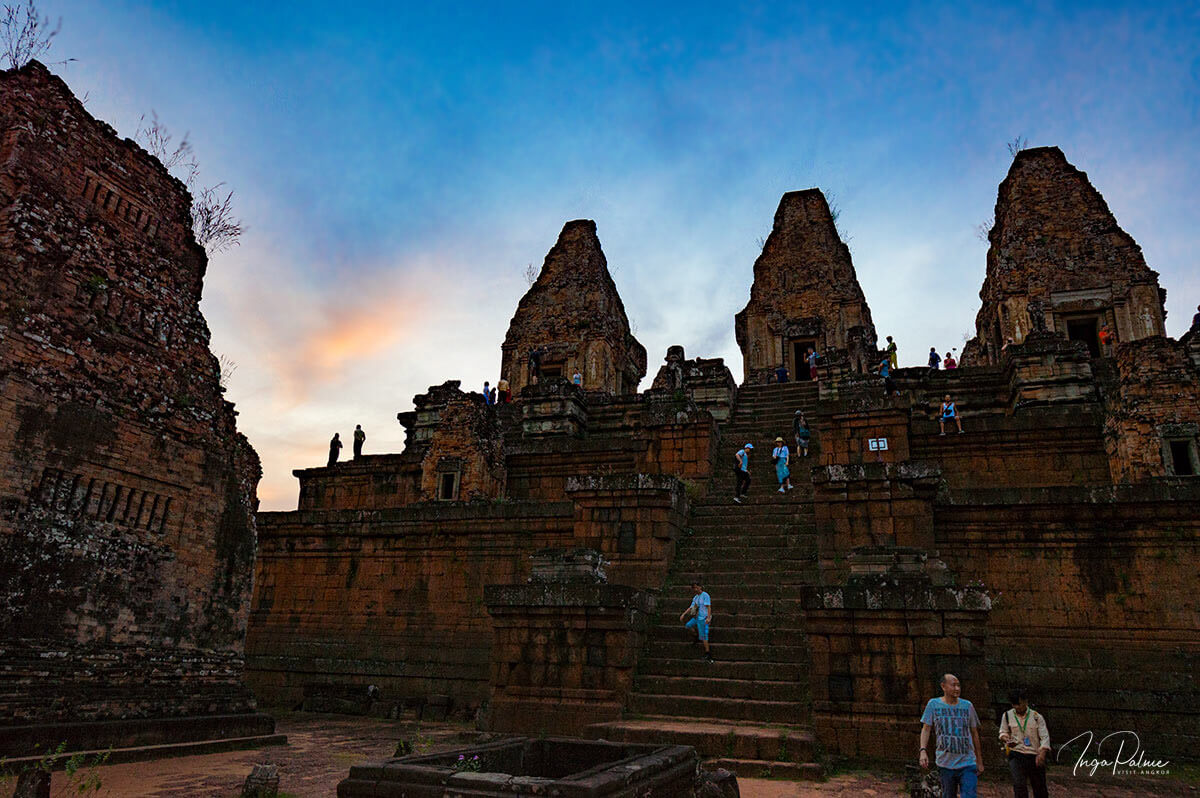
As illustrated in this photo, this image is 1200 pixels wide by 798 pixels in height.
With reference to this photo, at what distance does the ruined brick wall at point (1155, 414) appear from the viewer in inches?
498

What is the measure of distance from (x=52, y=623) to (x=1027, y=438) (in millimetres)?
15356

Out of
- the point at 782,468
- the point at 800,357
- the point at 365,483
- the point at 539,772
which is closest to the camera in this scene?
the point at 539,772

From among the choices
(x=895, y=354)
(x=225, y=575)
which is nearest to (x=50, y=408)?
(x=225, y=575)

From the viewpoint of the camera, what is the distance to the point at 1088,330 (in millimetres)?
23703

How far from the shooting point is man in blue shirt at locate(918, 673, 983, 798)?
514 cm

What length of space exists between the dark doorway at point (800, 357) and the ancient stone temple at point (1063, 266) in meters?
6.62

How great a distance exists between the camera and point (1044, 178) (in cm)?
2497

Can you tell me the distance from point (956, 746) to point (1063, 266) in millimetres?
23473

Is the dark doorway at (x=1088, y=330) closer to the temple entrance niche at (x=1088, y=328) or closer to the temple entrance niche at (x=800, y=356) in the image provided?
the temple entrance niche at (x=1088, y=328)

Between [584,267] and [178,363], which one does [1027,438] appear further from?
[584,267]

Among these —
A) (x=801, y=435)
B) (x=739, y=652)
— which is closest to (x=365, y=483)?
(x=801, y=435)

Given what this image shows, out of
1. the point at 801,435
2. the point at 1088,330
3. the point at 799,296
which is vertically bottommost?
the point at 801,435

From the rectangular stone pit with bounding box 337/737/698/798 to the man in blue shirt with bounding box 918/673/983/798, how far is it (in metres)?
1.80

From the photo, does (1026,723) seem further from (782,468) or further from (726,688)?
(782,468)
